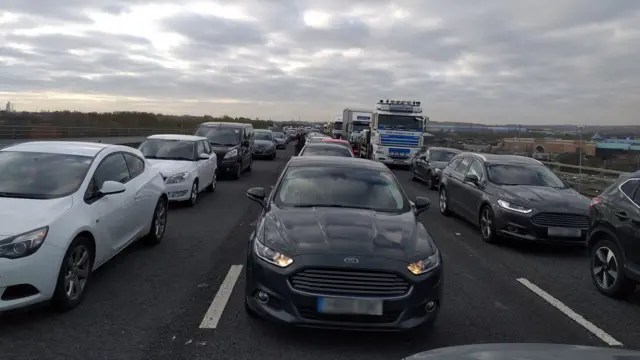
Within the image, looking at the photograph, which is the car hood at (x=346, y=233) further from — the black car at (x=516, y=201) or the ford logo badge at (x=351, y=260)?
the black car at (x=516, y=201)

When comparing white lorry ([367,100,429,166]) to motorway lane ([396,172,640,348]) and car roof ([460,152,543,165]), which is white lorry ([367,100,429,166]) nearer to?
car roof ([460,152,543,165])

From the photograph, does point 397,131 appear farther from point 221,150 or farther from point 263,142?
point 221,150

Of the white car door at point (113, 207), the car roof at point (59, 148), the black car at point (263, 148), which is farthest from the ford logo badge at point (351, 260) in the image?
the black car at point (263, 148)

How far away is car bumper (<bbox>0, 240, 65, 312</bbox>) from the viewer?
431 cm

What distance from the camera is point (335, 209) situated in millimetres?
5500

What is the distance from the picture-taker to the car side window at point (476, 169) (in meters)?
10.1

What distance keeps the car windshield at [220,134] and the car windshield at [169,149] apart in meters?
4.77

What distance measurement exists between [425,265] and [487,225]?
5019mm

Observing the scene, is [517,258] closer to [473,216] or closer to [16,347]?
[473,216]

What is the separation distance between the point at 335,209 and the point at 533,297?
2.57 m

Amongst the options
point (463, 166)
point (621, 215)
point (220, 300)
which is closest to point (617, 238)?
point (621, 215)

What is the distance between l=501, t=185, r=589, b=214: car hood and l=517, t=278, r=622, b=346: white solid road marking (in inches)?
79.4

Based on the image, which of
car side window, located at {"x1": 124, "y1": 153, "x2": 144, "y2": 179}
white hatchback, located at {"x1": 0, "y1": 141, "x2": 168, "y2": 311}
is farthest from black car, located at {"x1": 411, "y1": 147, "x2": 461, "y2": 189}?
white hatchback, located at {"x1": 0, "y1": 141, "x2": 168, "y2": 311}

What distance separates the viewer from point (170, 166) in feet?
39.2
